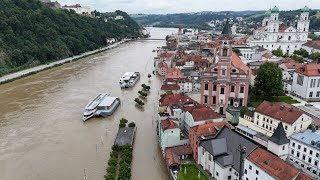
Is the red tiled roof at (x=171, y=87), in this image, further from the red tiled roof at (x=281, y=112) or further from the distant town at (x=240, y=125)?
the red tiled roof at (x=281, y=112)

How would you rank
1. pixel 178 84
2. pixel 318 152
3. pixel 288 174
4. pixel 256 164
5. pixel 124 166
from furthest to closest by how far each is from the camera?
pixel 178 84 < pixel 124 166 < pixel 318 152 < pixel 256 164 < pixel 288 174

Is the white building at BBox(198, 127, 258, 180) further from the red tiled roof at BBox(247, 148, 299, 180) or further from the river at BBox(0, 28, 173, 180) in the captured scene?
the river at BBox(0, 28, 173, 180)

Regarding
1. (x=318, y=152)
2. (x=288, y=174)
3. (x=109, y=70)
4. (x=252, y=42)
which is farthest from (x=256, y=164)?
(x=252, y=42)

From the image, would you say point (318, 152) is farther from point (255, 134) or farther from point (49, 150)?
point (49, 150)

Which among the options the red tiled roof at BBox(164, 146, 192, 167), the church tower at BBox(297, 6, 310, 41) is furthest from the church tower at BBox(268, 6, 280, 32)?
the red tiled roof at BBox(164, 146, 192, 167)

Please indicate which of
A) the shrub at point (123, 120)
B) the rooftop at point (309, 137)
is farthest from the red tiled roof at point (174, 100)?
the rooftop at point (309, 137)
